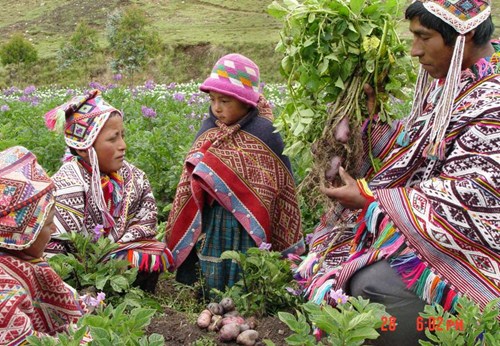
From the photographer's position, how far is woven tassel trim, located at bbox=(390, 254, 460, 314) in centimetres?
333

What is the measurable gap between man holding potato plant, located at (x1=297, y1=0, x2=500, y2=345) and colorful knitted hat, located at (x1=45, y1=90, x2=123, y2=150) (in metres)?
1.55

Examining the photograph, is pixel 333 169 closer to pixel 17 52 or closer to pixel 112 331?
pixel 112 331

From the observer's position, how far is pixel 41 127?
281 inches

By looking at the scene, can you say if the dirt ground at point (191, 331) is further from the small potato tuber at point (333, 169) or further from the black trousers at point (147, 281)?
the small potato tuber at point (333, 169)

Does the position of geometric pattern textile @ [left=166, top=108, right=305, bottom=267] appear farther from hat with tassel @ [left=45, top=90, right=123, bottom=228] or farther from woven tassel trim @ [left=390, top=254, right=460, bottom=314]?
woven tassel trim @ [left=390, top=254, right=460, bottom=314]

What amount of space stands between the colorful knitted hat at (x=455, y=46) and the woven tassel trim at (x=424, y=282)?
0.55 meters

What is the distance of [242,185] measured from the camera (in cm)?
456

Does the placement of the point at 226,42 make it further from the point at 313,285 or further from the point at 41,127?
the point at 313,285

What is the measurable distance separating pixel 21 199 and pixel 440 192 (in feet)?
6.36

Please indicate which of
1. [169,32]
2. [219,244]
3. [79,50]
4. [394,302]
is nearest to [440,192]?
[394,302]

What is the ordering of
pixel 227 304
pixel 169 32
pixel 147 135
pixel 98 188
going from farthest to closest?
pixel 169 32
pixel 147 135
pixel 98 188
pixel 227 304

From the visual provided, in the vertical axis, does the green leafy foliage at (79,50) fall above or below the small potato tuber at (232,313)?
below

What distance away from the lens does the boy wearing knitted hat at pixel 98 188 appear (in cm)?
423

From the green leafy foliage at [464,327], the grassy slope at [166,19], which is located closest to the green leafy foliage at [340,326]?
the green leafy foliage at [464,327]
